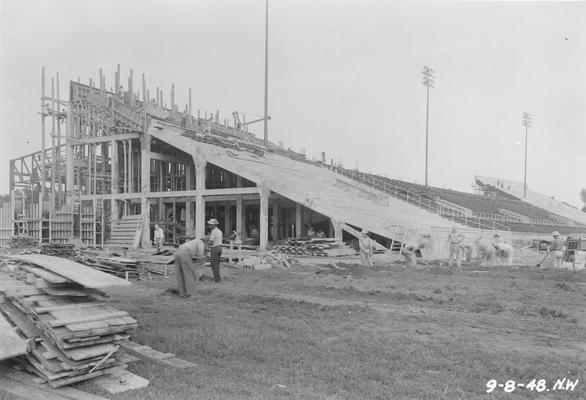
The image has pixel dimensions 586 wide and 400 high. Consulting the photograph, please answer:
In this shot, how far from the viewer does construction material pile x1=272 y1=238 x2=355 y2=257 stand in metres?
22.4

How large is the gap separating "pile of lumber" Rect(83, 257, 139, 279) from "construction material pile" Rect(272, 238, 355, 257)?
26.4 ft

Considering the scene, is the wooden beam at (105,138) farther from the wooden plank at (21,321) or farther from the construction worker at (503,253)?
the wooden plank at (21,321)

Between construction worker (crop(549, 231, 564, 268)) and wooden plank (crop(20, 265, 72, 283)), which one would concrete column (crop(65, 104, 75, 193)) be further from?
wooden plank (crop(20, 265, 72, 283))

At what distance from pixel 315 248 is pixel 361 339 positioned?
15.6 meters

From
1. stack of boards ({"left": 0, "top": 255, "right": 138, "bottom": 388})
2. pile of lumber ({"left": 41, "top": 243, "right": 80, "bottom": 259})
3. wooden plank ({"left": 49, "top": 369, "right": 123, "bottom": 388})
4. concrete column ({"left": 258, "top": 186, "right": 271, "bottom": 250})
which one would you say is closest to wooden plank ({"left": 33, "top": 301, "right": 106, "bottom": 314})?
stack of boards ({"left": 0, "top": 255, "right": 138, "bottom": 388})

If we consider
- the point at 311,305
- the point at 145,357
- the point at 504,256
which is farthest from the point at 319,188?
the point at 145,357

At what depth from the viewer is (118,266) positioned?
15539 millimetres

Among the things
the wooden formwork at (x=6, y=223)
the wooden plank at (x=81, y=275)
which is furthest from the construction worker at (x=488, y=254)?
the wooden formwork at (x=6, y=223)

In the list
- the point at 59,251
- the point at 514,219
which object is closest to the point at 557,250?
the point at 59,251

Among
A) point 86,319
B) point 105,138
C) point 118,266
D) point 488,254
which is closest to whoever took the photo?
point 86,319

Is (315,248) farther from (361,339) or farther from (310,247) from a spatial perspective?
(361,339)

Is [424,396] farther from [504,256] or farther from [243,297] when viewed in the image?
[504,256]

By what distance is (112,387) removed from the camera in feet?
18.1

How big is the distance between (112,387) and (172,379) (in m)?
0.63
